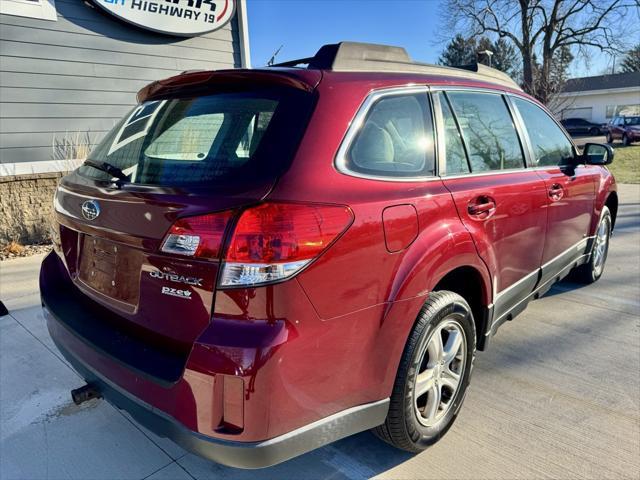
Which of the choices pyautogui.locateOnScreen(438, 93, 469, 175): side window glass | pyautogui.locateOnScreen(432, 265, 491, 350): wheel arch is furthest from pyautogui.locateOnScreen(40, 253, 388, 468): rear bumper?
pyautogui.locateOnScreen(438, 93, 469, 175): side window glass

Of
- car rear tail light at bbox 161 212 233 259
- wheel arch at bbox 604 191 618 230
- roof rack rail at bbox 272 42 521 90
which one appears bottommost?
A: wheel arch at bbox 604 191 618 230

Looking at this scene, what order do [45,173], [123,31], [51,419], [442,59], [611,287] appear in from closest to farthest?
[51,419]
[611,287]
[45,173]
[123,31]
[442,59]

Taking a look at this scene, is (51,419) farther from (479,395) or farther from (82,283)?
(479,395)

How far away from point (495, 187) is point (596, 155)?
1.90 m

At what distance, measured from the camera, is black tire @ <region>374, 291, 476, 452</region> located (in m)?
2.04

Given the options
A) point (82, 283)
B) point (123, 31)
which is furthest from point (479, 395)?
point (123, 31)

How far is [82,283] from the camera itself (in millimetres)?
2234

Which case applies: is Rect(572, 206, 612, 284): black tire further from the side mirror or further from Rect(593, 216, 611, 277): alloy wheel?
the side mirror

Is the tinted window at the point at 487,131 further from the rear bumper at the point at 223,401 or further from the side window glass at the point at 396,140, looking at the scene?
the rear bumper at the point at 223,401

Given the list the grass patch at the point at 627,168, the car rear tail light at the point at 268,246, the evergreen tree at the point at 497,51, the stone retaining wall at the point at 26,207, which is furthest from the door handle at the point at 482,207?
the evergreen tree at the point at 497,51

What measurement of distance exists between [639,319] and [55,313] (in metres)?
4.08

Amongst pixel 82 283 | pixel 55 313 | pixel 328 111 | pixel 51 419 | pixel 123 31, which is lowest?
pixel 51 419

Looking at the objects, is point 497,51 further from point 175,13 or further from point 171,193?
point 171,193

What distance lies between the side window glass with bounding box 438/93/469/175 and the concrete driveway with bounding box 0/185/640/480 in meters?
1.34
